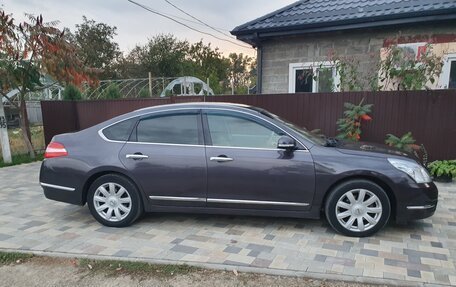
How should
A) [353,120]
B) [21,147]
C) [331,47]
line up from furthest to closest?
1. [21,147]
2. [331,47]
3. [353,120]

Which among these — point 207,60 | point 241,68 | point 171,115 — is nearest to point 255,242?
point 171,115

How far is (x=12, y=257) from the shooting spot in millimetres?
3422

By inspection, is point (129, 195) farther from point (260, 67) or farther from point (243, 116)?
point (260, 67)

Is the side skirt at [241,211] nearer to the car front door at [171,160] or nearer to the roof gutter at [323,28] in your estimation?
the car front door at [171,160]

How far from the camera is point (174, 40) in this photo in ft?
118

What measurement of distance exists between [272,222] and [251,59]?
58961mm

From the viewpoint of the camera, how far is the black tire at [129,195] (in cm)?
404

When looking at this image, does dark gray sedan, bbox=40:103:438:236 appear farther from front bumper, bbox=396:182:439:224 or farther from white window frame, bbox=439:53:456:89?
white window frame, bbox=439:53:456:89

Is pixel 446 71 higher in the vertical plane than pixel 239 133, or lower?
higher

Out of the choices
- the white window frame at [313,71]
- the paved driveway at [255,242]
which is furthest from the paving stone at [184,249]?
the white window frame at [313,71]

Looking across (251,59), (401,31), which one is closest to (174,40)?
(251,59)

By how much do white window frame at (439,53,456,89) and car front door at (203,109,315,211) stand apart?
5673 millimetres

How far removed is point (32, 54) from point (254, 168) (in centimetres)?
721

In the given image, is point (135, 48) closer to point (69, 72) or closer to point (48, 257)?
point (69, 72)
